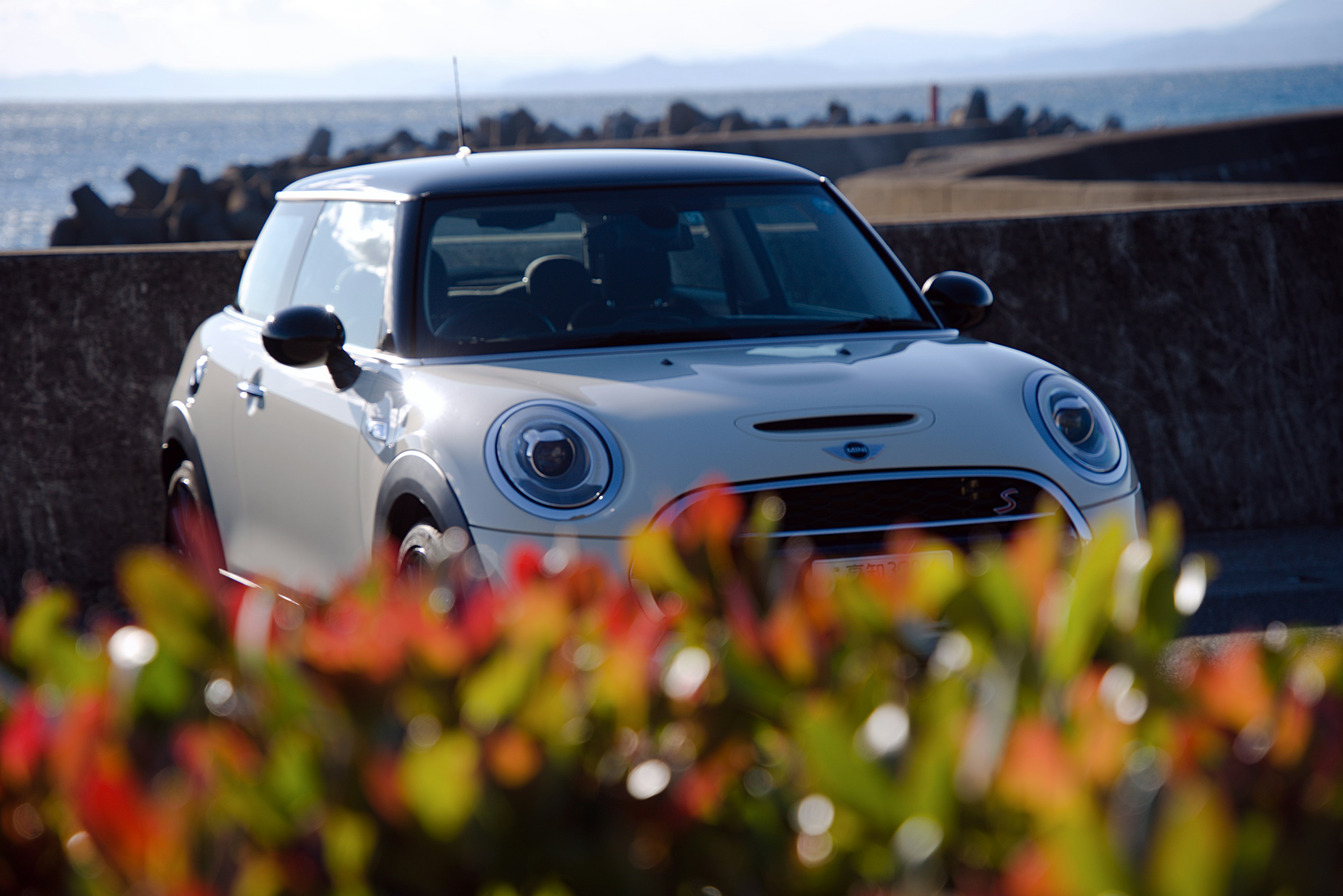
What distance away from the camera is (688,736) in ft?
4.30

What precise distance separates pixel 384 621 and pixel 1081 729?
596mm

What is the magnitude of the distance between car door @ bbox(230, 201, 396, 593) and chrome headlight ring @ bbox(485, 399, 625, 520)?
592 millimetres

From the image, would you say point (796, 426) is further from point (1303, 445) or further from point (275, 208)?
point (1303, 445)

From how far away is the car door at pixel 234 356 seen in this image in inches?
181

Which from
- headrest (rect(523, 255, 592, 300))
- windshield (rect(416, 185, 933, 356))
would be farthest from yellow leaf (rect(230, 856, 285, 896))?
headrest (rect(523, 255, 592, 300))

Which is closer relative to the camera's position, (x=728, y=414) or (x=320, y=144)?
(x=728, y=414)

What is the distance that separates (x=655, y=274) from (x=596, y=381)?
855 mm

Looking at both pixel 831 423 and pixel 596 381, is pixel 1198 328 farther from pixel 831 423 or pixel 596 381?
pixel 596 381

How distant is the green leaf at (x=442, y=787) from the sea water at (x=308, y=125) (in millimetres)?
35326

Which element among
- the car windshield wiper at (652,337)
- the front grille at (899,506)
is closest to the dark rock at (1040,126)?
the car windshield wiper at (652,337)

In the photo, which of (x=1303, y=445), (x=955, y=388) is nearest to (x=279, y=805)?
(x=955, y=388)

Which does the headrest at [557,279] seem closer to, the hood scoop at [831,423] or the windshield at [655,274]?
the windshield at [655,274]

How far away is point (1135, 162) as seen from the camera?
1794 cm

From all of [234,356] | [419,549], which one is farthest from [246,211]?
[419,549]
